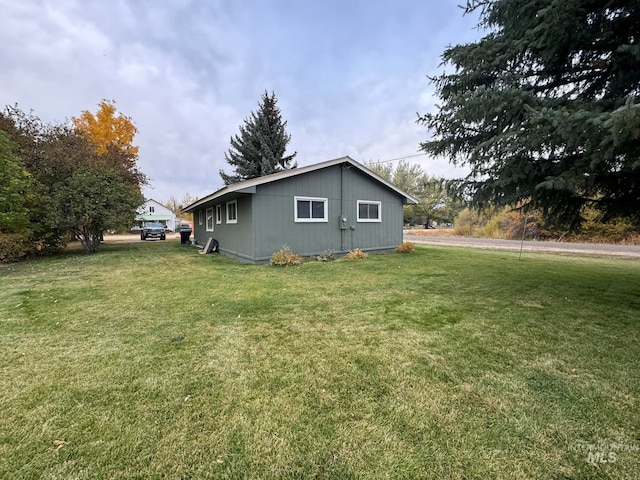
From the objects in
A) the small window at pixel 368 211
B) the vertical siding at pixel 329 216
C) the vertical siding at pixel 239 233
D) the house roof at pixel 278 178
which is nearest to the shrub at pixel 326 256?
the vertical siding at pixel 329 216

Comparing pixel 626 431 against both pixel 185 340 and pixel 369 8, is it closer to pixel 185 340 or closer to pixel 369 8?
pixel 185 340

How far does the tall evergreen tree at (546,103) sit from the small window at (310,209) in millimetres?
5255

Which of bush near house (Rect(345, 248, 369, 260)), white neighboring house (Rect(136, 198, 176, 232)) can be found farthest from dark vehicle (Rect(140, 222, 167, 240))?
white neighboring house (Rect(136, 198, 176, 232))

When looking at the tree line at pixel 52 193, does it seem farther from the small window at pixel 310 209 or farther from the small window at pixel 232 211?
the small window at pixel 310 209

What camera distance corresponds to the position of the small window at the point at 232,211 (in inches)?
396

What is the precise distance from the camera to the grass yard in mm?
1614

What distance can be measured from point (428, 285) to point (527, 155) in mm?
3074

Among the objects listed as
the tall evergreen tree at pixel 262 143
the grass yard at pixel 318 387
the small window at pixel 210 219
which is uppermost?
the tall evergreen tree at pixel 262 143

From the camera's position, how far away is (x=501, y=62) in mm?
4074

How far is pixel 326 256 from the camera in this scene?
372 inches

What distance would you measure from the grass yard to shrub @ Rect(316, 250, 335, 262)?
4421mm

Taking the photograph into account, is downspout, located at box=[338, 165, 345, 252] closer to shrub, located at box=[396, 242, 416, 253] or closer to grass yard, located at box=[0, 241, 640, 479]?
shrub, located at box=[396, 242, 416, 253]

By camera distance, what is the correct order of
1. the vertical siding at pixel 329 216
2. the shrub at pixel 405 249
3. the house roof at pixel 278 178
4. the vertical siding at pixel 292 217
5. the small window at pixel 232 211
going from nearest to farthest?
the house roof at pixel 278 178
the vertical siding at pixel 292 217
the vertical siding at pixel 329 216
the small window at pixel 232 211
the shrub at pixel 405 249

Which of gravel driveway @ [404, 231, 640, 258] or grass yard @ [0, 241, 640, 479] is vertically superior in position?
gravel driveway @ [404, 231, 640, 258]
